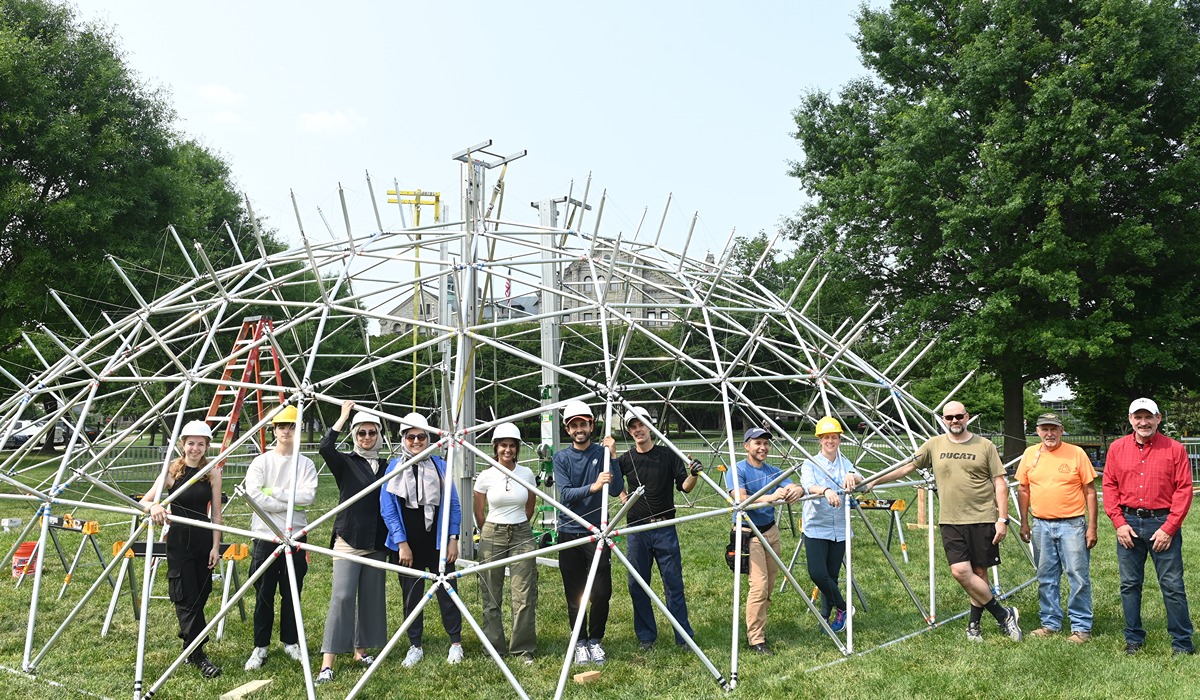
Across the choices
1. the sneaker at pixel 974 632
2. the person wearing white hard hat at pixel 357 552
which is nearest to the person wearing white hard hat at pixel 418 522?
the person wearing white hard hat at pixel 357 552

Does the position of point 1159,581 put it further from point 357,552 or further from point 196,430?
point 196,430

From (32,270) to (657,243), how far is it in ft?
41.7

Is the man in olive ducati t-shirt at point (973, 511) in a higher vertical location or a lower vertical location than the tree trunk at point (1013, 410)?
lower

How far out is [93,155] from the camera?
17.3 meters

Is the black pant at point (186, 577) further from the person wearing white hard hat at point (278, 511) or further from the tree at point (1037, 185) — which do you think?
the tree at point (1037, 185)

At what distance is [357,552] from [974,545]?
467 cm

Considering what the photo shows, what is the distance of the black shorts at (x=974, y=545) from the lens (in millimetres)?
6906

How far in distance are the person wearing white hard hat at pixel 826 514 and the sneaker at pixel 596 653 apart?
180 centimetres

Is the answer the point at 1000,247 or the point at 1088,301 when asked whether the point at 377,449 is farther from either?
the point at 1088,301

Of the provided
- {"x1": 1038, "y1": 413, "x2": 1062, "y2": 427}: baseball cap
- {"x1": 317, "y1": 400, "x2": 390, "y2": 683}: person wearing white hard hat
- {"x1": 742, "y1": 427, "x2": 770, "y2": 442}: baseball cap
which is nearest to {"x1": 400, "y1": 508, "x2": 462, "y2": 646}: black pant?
{"x1": 317, "y1": 400, "x2": 390, "y2": 683}: person wearing white hard hat

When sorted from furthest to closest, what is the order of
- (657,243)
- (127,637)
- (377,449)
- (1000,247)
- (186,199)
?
1. (186,199)
2. (1000,247)
3. (657,243)
4. (127,637)
5. (377,449)

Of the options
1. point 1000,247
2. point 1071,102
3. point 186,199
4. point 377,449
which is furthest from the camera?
point 186,199

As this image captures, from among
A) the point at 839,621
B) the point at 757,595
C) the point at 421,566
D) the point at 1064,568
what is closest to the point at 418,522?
the point at 421,566

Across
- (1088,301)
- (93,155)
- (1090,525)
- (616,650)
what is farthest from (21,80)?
(1088,301)
